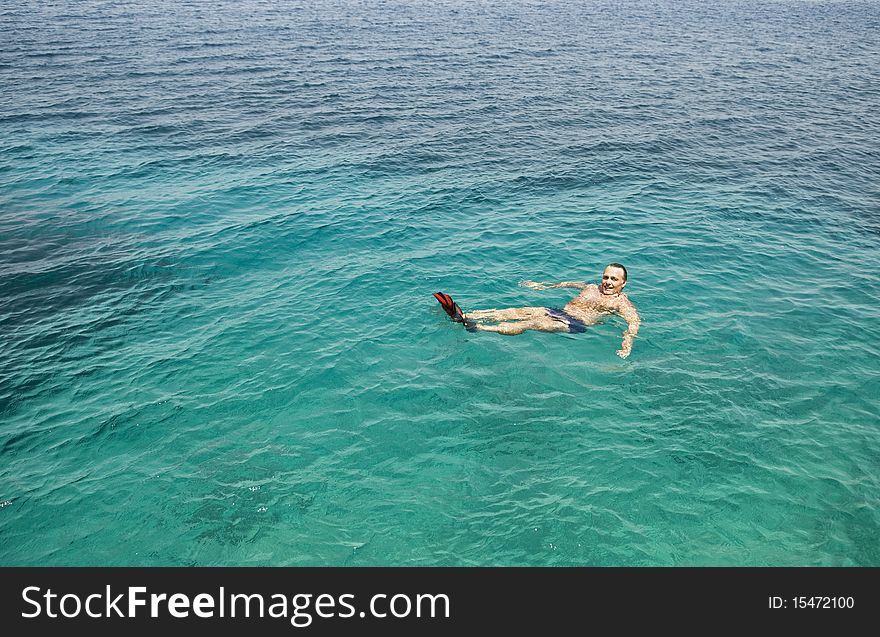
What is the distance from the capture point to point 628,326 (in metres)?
18.4

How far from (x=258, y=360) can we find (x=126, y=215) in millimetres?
14082

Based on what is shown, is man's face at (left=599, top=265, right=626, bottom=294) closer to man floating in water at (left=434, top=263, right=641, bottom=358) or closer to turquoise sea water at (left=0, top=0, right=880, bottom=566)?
man floating in water at (left=434, top=263, right=641, bottom=358)

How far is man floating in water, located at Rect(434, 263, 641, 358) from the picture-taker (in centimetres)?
1817

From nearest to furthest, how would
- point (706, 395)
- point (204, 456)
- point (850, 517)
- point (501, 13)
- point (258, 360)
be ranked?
point (850, 517) → point (204, 456) → point (706, 395) → point (258, 360) → point (501, 13)

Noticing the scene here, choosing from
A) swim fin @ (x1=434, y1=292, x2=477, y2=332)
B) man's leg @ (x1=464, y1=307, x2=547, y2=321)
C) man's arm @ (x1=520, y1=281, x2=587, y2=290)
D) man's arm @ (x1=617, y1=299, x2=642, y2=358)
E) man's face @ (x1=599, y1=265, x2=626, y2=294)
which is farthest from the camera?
man's arm @ (x1=520, y1=281, x2=587, y2=290)

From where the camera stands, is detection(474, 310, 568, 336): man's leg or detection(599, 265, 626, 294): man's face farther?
detection(599, 265, 626, 294): man's face

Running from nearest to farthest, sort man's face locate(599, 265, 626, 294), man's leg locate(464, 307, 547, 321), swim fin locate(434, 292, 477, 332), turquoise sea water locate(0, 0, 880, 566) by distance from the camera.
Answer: turquoise sea water locate(0, 0, 880, 566), swim fin locate(434, 292, 477, 332), man's face locate(599, 265, 626, 294), man's leg locate(464, 307, 547, 321)

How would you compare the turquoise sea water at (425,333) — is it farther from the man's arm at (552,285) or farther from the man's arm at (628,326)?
the man's arm at (628,326)

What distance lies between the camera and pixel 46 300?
2078cm

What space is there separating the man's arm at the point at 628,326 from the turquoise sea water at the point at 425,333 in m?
0.56

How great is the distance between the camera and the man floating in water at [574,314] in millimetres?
18172

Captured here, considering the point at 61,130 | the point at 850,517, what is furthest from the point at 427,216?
the point at 61,130

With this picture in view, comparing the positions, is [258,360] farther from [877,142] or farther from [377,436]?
[877,142]

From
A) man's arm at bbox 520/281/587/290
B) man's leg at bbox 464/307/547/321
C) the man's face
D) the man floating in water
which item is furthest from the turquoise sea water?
the man's face
